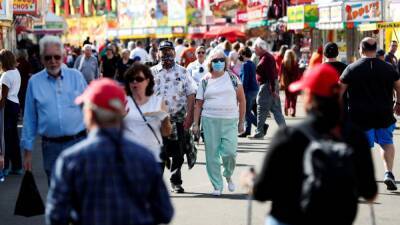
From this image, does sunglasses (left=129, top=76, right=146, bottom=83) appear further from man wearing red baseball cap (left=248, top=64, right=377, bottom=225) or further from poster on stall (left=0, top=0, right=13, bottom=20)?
poster on stall (left=0, top=0, right=13, bottom=20)

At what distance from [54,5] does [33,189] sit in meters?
58.6

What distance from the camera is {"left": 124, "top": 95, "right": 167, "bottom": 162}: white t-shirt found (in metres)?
8.76

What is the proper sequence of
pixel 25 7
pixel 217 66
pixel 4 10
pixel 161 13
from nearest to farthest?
pixel 217 66 < pixel 4 10 < pixel 25 7 < pixel 161 13

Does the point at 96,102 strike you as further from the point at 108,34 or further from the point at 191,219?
the point at 108,34

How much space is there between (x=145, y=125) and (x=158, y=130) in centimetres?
17

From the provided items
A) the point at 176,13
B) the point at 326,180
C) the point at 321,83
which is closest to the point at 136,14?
the point at 176,13

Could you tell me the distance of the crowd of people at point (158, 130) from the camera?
200 inches

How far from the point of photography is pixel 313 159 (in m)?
5.22

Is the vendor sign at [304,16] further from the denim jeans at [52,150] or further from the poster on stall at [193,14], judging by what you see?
the denim jeans at [52,150]

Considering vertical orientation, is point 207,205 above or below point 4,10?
below

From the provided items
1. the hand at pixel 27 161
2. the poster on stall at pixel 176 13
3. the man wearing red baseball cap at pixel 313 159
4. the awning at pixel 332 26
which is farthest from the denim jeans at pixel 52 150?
the poster on stall at pixel 176 13

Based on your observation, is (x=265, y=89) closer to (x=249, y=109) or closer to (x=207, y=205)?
(x=249, y=109)

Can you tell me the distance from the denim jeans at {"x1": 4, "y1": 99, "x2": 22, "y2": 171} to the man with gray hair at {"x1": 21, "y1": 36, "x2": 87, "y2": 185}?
225 inches

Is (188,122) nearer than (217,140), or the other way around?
(217,140)
